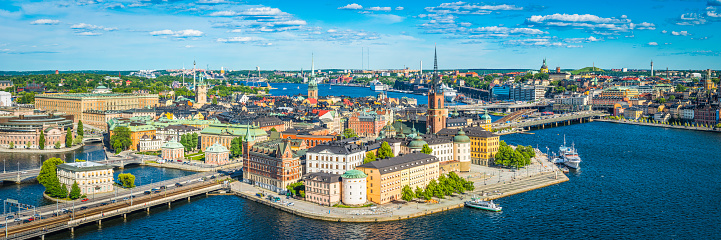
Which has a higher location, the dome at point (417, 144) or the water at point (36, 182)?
the dome at point (417, 144)

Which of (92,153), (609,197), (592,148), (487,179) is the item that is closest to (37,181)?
(92,153)

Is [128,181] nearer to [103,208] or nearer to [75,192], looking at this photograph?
[75,192]

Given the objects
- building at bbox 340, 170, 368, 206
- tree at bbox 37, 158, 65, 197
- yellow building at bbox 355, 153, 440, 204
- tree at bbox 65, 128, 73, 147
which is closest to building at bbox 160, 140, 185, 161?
tree at bbox 37, 158, 65, 197

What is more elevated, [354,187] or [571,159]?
[571,159]

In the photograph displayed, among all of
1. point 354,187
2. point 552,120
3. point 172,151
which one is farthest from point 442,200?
point 552,120

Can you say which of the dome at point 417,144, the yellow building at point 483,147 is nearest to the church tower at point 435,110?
the yellow building at point 483,147

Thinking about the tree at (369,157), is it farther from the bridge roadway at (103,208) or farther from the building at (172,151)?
the building at (172,151)
